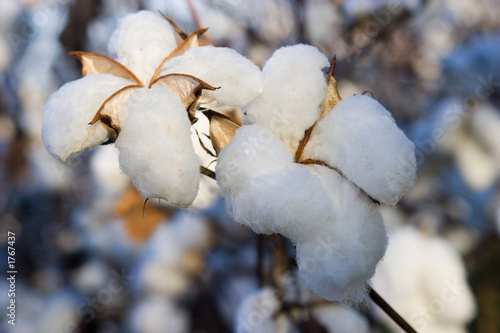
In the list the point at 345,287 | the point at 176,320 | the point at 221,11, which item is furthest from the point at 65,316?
the point at 345,287

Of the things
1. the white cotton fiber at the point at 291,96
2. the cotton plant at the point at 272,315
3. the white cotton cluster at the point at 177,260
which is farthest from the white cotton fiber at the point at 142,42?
the white cotton cluster at the point at 177,260

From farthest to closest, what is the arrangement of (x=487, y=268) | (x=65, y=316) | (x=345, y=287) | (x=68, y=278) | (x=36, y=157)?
(x=36, y=157) → (x=68, y=278) → (x=65, y=316) → (x=487, y=268) → (x=345, y=287)

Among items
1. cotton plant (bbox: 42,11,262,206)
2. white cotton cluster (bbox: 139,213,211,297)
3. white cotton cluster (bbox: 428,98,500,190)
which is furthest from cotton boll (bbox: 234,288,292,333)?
white cotton cluster (bbox: 428,98,500,190)

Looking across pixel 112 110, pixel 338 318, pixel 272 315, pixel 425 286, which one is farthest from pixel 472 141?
pixel 112 110

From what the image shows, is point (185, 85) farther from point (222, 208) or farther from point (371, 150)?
point (222, 208)

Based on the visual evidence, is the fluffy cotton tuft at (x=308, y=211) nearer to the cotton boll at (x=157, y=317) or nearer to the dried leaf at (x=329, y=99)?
the dried leaf at (x=329, y=99)

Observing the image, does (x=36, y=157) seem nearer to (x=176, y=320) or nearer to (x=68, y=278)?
(x=68, y=278)
